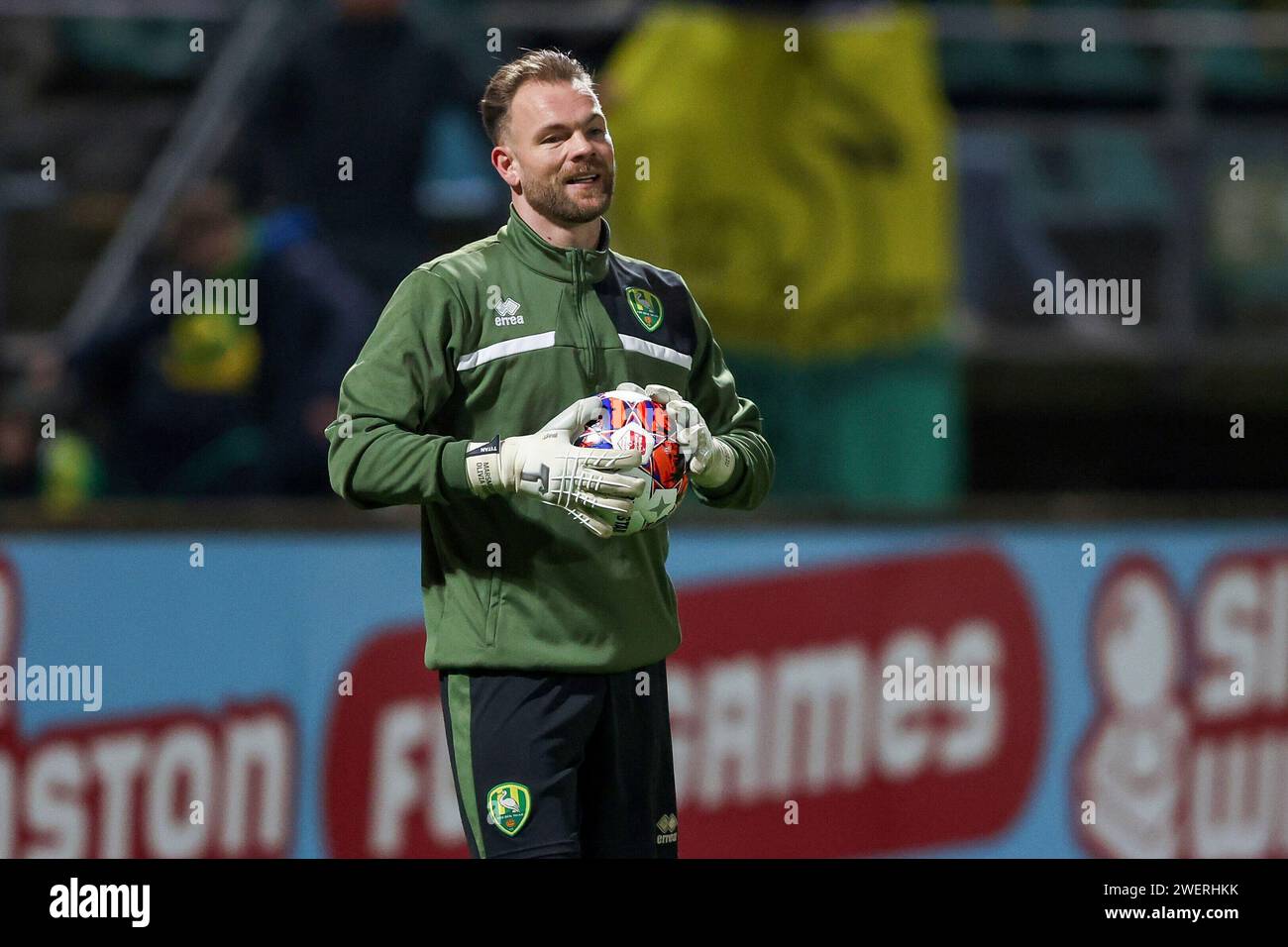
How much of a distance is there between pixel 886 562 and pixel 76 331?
305cm

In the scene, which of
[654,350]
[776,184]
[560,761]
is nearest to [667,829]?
[560,761]

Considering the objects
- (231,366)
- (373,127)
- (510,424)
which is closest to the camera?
(510,424)

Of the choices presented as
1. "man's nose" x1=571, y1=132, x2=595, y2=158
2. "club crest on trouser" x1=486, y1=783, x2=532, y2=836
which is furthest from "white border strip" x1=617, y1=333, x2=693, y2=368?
"club crest on trouser" x1=486, y1=783, x2=532, y2=836

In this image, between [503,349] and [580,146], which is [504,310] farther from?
[580,146]

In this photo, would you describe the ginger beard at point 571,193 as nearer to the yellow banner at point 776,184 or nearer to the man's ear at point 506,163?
the man's ear at point 506,163

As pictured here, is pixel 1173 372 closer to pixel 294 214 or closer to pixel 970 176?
pixel 970 176

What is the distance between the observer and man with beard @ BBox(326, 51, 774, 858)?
11.9 ft

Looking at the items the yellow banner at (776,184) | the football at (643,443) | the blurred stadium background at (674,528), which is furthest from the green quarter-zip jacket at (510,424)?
the yellow banner at (776,184)

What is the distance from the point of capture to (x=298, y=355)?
6.52m

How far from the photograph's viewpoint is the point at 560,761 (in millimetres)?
3676

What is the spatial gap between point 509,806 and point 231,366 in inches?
132

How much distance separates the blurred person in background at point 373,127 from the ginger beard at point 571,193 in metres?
2.72

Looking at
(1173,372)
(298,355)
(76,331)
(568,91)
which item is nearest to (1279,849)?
(1173,372)

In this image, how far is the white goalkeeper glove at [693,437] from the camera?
3586mm
